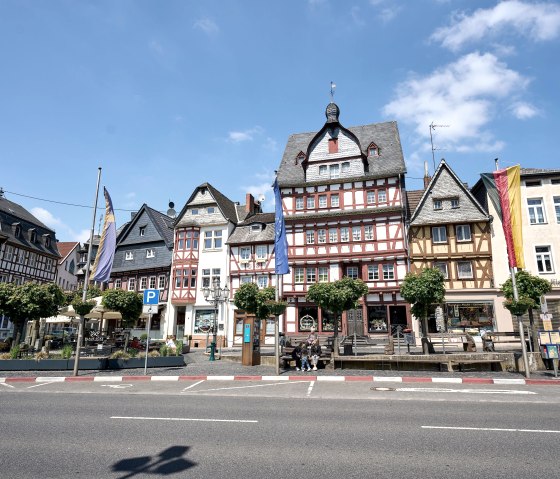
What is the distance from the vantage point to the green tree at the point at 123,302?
75.7ft

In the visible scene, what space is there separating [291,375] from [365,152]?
23.0m

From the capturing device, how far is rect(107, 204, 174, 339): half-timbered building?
36.2 metres

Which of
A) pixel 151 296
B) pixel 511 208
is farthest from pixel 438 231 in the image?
pixel 151 296

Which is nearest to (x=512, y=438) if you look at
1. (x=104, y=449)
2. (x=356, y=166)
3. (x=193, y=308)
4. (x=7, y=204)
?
(x=104, y=449)

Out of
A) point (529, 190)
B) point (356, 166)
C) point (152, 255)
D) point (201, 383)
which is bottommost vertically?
point (201, 383)

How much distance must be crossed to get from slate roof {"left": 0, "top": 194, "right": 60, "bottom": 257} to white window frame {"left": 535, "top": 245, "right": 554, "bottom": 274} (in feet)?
152

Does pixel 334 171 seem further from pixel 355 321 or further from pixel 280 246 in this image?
pixel 280 246

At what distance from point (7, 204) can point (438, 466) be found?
51206 mm

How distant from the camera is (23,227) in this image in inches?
1692

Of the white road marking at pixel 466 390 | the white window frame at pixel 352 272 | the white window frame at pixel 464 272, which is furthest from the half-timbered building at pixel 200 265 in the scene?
the white road marking at pixel 466 390

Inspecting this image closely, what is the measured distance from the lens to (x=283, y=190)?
33.6 metres

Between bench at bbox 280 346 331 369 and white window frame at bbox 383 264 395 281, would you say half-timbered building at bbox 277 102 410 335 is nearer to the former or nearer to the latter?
white window frame at bbox 383 264 395 281

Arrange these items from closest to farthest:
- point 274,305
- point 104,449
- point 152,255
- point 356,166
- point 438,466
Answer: point 438,466, point 104,449, point 274,305, point 356,166, point 152,255

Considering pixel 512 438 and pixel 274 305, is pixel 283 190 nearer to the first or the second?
pixel 274 305
